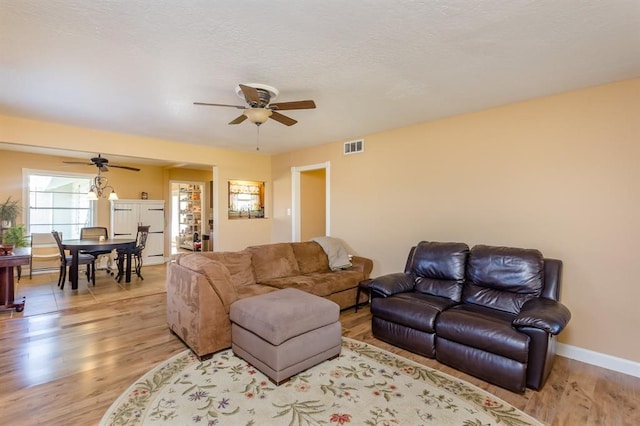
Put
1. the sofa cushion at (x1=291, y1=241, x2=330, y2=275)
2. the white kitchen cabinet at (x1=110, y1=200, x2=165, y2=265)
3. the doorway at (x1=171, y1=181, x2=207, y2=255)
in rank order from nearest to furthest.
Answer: the sofa cushion at (x1=291, y1=241, x2=330, y2=275) → the white kitchen cabinet at (x1=110, y1=200, x2=165, y2=265) → the doorway at (x1=171, y1=181, x2=207, y2=255)

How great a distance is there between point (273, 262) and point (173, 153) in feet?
9.03

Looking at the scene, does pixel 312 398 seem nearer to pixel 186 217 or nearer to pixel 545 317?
pixel 545 317

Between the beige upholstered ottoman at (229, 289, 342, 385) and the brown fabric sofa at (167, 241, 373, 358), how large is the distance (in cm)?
19

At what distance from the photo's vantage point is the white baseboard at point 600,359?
267 cm

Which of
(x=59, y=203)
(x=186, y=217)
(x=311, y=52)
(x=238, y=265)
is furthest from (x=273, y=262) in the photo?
(x=186, y=217)

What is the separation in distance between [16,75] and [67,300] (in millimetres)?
3393

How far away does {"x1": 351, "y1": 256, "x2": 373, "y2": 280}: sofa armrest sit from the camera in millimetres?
4550

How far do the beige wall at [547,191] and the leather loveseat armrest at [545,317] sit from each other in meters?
0.72

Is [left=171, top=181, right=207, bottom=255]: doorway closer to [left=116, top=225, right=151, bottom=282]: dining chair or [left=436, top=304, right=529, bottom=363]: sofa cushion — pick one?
[left=116, top=225, right=151, bottom=282]: dining chair

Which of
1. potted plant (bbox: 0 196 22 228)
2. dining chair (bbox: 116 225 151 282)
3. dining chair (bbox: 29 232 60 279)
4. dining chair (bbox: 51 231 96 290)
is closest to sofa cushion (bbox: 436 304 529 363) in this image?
dining chair (bbox: 116 225 151 282)

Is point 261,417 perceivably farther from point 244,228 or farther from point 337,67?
point 244,228

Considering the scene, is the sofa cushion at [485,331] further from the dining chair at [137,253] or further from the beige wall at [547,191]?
the dining chair at [137,253]

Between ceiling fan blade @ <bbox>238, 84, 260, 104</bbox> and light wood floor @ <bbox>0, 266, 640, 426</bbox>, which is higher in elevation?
ceiling fan blade @ <bbox>238, 84, 260, 104</bbox>

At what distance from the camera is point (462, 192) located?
378 centimetres
